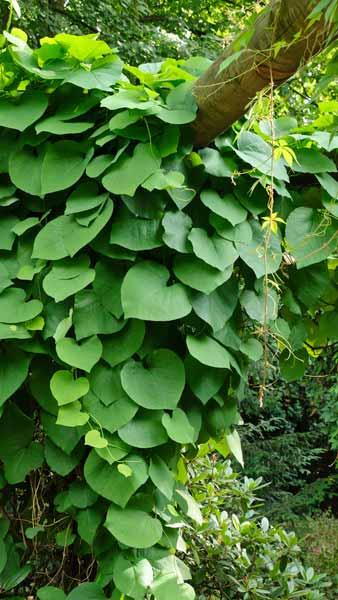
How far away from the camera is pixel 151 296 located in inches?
46.5

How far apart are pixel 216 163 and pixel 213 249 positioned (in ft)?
0.56

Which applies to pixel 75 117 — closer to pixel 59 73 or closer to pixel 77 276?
pixel 59 73

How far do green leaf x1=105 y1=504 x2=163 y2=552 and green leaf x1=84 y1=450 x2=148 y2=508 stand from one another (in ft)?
0.10

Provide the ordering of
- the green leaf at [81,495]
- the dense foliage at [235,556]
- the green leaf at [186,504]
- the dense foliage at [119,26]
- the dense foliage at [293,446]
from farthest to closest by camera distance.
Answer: the dense foliage at [293,446] < the dense foliage at [119,26] < the dense foliage at [235,556] < the green leaf at [186,504] < the green leaf at [81,495]

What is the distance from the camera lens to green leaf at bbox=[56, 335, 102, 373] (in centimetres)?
117

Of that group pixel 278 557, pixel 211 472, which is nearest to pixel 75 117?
pixel 211 472

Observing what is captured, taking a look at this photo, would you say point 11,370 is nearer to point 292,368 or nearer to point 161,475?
point 161,475

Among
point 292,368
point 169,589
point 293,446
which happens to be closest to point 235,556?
point 292,368

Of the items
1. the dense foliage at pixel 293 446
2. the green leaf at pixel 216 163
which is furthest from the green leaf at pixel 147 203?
the dense foliage at pixel 293 446

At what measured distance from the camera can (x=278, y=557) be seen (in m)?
2.22

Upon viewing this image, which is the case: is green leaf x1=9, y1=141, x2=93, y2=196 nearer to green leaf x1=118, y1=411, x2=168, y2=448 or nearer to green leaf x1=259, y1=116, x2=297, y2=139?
green leaf x1=259, y1=116, x2=297, y2=139

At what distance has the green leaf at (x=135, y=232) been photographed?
1203 millimetres

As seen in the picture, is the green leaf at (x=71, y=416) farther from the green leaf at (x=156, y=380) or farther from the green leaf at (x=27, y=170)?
the green leaf at (x=27, y=170)

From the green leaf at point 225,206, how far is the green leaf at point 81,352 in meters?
0.33
